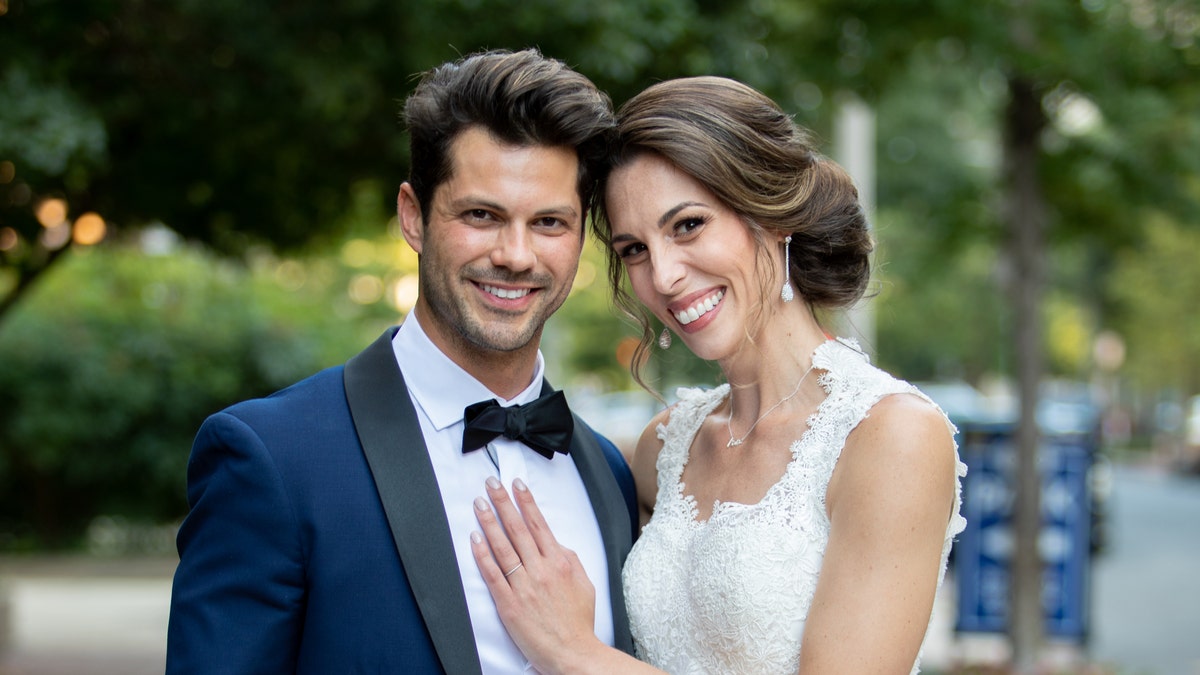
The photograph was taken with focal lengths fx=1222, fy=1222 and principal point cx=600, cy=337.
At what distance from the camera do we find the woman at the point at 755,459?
2504 mm

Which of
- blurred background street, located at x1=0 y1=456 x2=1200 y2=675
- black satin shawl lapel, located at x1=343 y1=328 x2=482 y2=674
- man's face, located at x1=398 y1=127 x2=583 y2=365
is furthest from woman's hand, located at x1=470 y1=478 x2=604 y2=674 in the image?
blurred background street, located at x1=0 y1=456 x2=1200 y2=675

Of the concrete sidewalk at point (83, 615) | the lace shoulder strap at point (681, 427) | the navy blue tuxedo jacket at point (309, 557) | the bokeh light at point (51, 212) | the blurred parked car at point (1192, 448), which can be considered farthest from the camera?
the blurred parked car at point (1192, 448)

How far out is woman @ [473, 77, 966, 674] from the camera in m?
2.50

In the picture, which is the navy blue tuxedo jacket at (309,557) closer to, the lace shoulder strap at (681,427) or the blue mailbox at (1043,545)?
the lace shoulder strap at (681,427)

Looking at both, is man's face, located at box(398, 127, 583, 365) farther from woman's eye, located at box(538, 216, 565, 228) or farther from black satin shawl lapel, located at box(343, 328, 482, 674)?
black satin shawl lapel, located at box(343, 328, 482, 674)

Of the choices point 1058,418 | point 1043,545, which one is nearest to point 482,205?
point 1043,545

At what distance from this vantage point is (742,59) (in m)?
5.91

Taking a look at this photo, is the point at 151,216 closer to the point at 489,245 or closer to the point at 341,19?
the point at 341,19

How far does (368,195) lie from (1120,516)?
17112mm

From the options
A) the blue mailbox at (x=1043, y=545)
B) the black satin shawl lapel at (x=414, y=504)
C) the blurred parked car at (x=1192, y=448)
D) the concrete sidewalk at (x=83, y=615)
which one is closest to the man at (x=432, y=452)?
the black satin shawl lapel at (x=414, y=504)

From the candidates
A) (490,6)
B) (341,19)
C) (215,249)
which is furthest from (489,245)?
(215,249)

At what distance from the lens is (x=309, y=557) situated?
230 cm

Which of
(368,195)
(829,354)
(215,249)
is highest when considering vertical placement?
(368,195)

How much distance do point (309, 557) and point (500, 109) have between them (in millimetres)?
998
